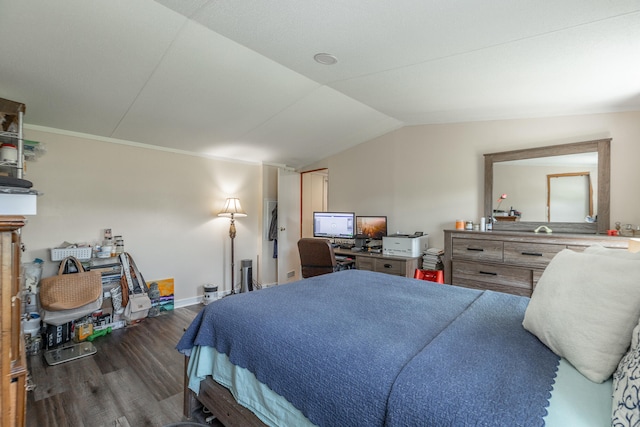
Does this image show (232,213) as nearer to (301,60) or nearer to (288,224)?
(288,224)

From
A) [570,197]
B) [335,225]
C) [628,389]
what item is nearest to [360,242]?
[335,225]

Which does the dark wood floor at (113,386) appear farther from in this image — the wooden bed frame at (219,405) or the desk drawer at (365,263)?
the desk drawer at (365,263)

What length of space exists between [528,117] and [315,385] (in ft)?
11.1

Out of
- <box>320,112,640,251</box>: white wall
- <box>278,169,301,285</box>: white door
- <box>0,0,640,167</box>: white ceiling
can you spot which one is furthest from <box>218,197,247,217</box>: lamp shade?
<box>320,112,640,251</box>: white wall

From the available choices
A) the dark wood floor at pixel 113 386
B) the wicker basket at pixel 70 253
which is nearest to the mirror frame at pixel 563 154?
the dark wood floor at pixel 113 386

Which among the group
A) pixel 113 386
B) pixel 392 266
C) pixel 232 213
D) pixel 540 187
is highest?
pixel 540 187

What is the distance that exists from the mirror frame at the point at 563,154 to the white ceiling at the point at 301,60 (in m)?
0.34

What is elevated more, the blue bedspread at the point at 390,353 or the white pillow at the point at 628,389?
the white pillow at the point at 628,389

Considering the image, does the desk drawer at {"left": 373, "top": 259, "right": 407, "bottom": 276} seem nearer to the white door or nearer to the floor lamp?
the white door

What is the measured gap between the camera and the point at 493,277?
2.87 meters

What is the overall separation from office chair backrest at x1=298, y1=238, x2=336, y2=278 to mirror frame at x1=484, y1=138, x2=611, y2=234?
1.83 meters

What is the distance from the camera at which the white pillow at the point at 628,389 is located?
637mm

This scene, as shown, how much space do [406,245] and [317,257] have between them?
109 cm

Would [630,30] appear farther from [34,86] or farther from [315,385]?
[34,86]
